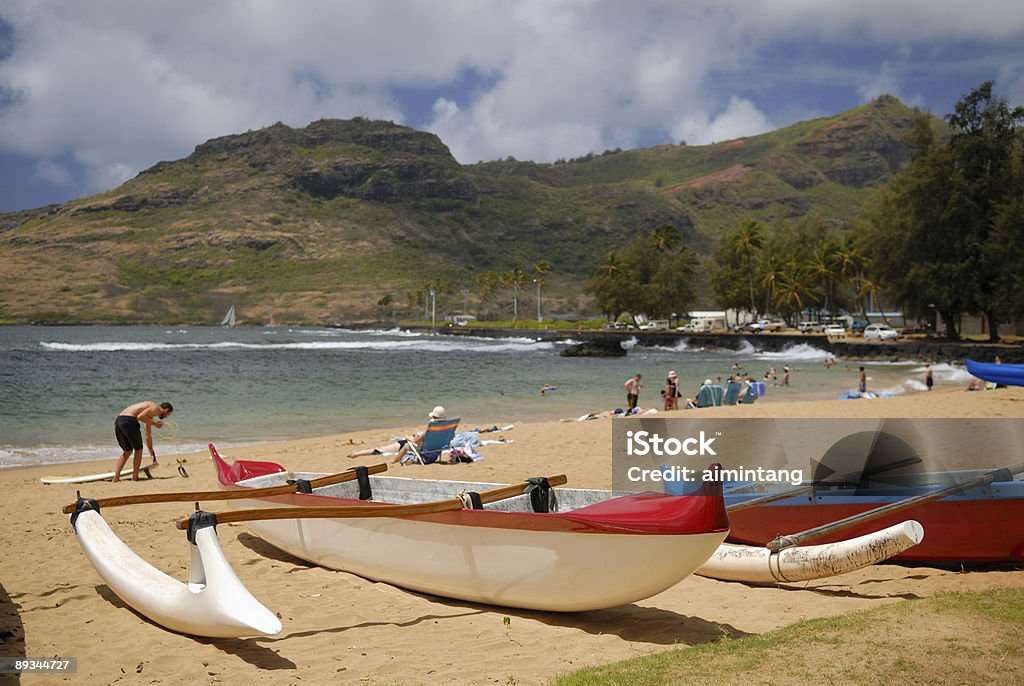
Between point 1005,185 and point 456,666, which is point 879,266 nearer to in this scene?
point 1005,185

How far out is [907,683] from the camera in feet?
13.1

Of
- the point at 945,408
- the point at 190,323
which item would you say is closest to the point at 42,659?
the point at 945,408

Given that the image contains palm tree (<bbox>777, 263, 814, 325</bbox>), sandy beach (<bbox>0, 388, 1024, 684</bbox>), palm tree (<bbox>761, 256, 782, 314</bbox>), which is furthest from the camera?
palm tree (<bbox>761, 256, 782, 314</bbox>)

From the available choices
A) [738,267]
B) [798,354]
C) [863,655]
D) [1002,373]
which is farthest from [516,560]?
[738,267]

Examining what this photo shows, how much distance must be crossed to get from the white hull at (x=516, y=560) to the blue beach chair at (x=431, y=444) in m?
6.29

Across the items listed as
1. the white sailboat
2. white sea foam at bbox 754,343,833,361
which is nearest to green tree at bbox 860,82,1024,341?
white sea foam at bbox 754,343,833,361

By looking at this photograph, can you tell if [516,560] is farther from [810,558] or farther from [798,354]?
[798,354]

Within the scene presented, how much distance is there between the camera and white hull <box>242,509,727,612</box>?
5.26m

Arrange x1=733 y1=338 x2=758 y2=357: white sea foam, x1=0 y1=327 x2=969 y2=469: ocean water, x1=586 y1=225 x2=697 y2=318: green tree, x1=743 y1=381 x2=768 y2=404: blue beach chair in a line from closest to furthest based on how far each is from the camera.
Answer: x1=0 y1=327 x2=969 y2=469: ocean water < x1=743 y1=381 x2=768 y2=404: blue beach chair < x1=733 y1=338 x2=758 y2=357: white sea foam < x1=586 y1=225 x2=697 y2=318: green tree

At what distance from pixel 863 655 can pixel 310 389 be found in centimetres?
3131

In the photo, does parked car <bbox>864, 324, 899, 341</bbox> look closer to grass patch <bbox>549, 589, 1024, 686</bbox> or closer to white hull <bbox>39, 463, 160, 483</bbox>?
white hull <bbox>39, 463, 160, 483</bbox>

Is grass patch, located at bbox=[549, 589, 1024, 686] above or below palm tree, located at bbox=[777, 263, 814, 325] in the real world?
below

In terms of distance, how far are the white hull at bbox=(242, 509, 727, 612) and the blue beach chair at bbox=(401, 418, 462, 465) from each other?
629cm

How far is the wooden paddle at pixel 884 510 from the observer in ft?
21.7
